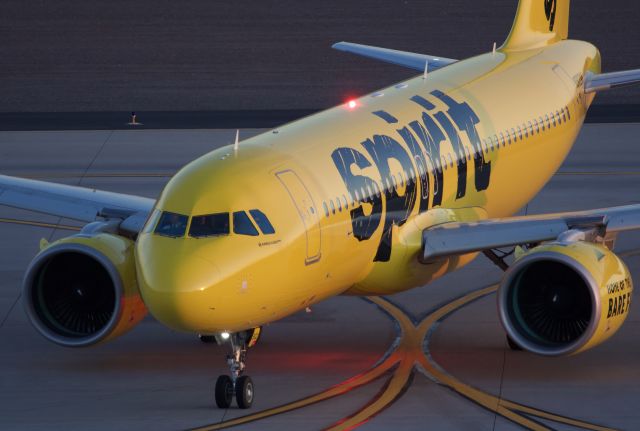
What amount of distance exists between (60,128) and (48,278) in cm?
2353

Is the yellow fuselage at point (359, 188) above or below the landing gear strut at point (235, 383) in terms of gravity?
above

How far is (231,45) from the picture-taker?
62250mm

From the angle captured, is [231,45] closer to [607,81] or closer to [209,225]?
[607,81]

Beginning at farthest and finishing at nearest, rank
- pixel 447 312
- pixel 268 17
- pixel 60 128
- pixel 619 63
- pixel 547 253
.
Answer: pixel 268 17, pixel 619 63, pixel 60 128, pixel 447 312, pixel 547 253

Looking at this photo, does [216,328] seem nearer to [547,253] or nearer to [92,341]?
[92,341]

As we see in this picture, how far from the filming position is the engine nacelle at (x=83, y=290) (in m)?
24.8

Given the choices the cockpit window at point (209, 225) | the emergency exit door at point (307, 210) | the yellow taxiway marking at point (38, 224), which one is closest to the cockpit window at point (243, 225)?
the cockpit window at point (209, 225)

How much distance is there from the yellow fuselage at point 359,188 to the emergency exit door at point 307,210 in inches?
0.9

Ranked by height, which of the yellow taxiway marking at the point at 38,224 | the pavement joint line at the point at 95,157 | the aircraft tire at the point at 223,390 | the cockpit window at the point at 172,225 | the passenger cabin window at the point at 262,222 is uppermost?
the pavement joint line at the point at 95,157

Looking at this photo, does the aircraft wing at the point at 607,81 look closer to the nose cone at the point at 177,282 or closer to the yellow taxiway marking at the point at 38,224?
the yellow taxiway marking at the point at 38,224

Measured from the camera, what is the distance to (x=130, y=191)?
39.7 m

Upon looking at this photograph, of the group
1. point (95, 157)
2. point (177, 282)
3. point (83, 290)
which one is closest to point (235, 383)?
point (177, 282)

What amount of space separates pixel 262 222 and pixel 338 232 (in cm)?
188

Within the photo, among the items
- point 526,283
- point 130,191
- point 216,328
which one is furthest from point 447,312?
point 130,191
